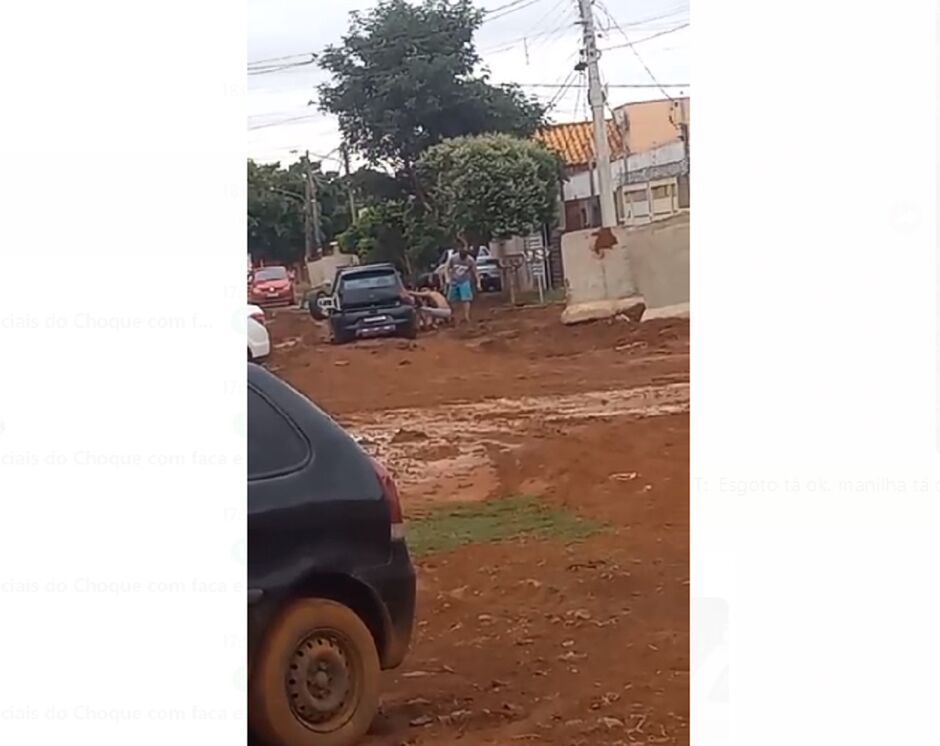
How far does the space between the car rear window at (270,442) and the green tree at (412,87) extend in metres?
0.60

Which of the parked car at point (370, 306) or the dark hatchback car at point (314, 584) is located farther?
the parked car at point (370, 306)

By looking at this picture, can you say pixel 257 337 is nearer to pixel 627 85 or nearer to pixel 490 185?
pixel 490 185

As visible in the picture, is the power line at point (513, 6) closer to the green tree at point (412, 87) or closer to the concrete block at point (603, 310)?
the green tree at point (412, 87)

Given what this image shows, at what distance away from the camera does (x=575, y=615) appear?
260 cm

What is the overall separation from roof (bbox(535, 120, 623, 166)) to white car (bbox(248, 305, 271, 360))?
2.37 feet

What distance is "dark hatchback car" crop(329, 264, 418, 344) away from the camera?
2.74 m

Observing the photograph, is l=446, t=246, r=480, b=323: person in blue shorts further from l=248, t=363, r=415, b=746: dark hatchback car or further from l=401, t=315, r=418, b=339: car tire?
l=248, t=363, r=415, b=746: dark hatchback car

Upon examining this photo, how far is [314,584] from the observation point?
2600 mm

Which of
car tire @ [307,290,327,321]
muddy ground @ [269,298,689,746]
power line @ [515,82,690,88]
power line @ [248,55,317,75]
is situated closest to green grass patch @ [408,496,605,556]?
muddy ground @ [269,298,689,746]

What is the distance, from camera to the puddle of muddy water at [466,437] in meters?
2.68

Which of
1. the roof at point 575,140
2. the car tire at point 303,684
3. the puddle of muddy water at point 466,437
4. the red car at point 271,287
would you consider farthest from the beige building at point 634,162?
the car tire at point 303,684
